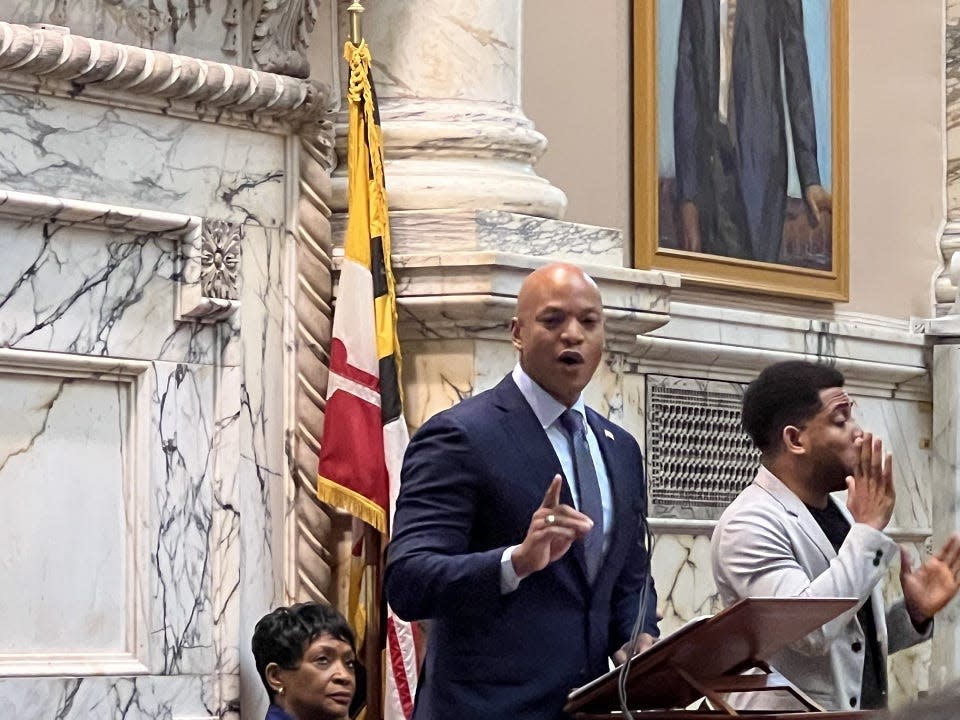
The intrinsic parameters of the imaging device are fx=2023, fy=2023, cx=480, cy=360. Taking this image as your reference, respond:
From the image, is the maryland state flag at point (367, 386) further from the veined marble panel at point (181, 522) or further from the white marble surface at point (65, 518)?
the white marble surface at point (65, 518)

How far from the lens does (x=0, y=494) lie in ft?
18.5

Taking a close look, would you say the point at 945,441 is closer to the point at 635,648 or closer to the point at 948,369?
the point at 948,369

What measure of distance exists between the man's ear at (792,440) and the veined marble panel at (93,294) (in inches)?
90.0

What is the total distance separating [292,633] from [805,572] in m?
1.74

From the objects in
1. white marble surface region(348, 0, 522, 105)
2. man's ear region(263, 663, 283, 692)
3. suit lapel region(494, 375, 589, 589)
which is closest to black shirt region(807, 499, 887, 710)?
suit lapel region(494, 375, 589, 589)

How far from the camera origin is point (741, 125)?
8750 mm

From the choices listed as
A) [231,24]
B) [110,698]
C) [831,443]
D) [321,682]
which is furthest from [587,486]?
[231,24]

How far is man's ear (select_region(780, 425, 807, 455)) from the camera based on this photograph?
4.44 m

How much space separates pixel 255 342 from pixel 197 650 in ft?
3.21

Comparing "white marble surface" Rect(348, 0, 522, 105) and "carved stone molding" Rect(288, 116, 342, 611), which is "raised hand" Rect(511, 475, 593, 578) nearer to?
"carved stone molding" Rect(288, 116, 342, 611)

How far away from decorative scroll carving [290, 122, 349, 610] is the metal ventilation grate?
66.0 inches

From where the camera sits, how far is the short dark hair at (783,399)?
4473 mm

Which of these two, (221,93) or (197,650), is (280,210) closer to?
(221,93)

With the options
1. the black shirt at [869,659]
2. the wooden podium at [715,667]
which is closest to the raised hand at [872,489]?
the black shirt at [869,659]
